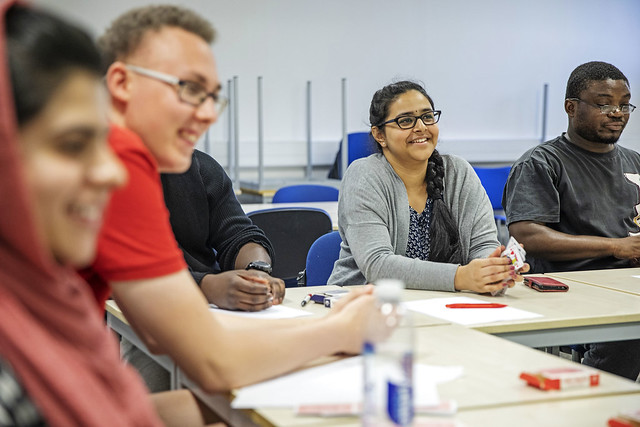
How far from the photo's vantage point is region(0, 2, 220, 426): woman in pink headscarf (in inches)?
30.4

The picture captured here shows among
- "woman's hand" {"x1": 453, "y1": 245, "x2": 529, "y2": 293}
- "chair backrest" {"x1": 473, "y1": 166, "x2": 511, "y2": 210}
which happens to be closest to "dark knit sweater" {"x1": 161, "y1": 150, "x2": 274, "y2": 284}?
"woman's hand" {"x1": 453, "y1": 245, "x2": 529, "y2": 293}

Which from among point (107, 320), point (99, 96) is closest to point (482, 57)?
point (107, 320)

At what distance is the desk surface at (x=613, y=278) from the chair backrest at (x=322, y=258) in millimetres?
816

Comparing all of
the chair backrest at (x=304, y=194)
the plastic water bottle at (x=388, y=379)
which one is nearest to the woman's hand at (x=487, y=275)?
the plastic water bottle at (x=388, y=379)

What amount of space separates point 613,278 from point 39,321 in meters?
2.26

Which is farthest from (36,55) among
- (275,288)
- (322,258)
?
(322,258)

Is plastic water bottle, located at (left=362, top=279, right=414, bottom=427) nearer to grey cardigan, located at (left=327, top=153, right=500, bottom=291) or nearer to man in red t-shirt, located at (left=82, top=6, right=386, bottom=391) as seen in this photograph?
man in red t-shirt, located at (left=82, top=6, right=386, bottom=391)

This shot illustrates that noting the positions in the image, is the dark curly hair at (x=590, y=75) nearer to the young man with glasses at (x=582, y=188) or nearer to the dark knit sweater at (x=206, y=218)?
the young man with glasses at (x=582, y=188)

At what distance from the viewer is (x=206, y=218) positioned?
2611 millimetres

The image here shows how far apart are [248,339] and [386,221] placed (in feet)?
4.37

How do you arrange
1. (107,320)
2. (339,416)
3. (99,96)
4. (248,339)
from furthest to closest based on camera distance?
(107,320) < (248,339) < (339,416) < (99,96)

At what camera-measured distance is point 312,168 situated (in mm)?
7223

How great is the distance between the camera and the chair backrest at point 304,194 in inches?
194

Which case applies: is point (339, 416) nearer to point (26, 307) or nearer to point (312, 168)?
point (26, 307)
